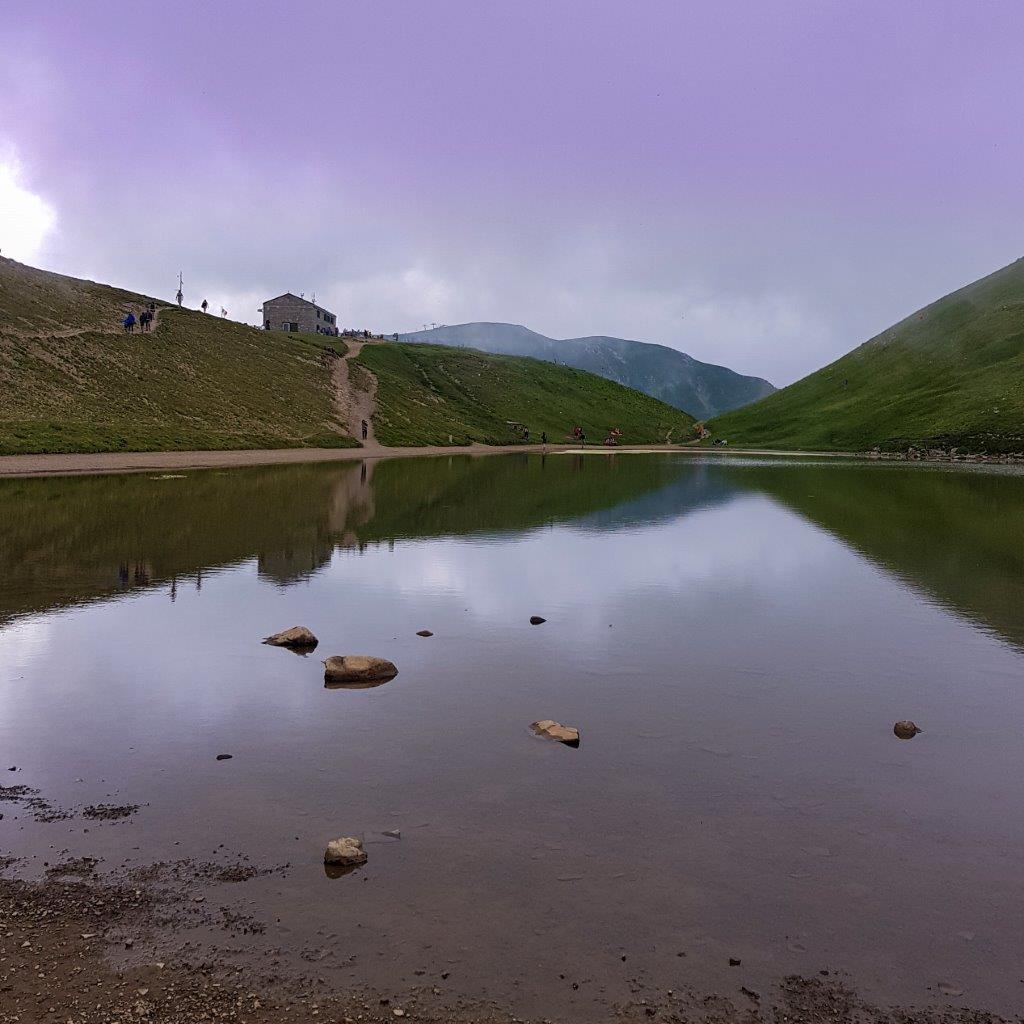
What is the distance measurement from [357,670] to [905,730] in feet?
40.2

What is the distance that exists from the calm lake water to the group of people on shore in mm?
108101

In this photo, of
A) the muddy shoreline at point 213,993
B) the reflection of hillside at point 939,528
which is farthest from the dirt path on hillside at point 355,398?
the muddy shoreline at point 213,993

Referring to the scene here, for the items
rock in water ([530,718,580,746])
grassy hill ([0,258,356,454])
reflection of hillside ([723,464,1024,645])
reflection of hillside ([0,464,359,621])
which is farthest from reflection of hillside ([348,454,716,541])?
grassy hill ([0,258,356,454])

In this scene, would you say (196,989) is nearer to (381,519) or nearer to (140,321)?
(381,519)

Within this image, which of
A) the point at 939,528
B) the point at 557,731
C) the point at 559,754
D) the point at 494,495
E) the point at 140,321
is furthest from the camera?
the point at 140,321

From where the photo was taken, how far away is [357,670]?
18.5 meters

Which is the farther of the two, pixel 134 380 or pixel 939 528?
pixel 134 380

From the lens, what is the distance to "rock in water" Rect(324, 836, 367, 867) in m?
10.6

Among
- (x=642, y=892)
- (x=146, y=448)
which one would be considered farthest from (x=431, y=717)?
(x=146, y=448)

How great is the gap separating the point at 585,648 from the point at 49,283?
154656 millimetres

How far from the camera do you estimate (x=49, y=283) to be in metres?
140

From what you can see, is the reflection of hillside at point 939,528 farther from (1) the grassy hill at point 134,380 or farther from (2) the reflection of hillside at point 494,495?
(1) the grassy hill at point 134,380

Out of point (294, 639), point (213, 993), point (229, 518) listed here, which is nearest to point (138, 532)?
point (229, 518)

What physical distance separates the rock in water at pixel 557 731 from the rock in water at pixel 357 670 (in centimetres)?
472
